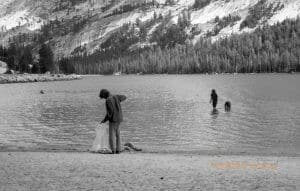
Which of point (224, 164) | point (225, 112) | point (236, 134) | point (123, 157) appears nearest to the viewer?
point (224, 164)

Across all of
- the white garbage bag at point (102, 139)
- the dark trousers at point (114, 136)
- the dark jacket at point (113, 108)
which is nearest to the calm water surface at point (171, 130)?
the white garbage bag at point (102, 139)

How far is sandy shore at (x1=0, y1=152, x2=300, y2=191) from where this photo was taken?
1712cm

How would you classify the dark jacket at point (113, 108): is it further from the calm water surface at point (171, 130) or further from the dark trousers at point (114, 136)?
the calm water surface at point (171, 130)

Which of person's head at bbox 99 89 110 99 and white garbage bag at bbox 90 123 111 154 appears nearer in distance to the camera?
person's head at bbox 99 89 110 99

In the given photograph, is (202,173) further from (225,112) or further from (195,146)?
(225,112)

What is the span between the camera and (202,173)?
63.8 feet

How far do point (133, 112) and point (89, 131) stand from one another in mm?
21000

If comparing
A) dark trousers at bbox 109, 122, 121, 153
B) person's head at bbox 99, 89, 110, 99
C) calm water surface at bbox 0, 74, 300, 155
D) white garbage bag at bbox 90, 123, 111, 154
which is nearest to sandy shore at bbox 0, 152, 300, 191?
dark trousers at bbox 109, 122, 121, 153

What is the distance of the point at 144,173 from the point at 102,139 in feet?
25.9

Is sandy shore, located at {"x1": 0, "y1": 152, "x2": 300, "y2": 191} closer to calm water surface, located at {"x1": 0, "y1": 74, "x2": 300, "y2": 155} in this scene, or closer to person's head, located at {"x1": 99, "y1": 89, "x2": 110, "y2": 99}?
person's head, located at {"x1": 99, "y1": 89, "x2": 110, "y2": 99}

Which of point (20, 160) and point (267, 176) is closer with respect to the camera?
point (267, 176)

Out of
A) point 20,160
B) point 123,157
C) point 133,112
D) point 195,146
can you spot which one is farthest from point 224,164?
point 133,112

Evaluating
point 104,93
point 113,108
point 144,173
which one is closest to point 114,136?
point 113,108

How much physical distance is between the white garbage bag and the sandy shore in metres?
2.48
